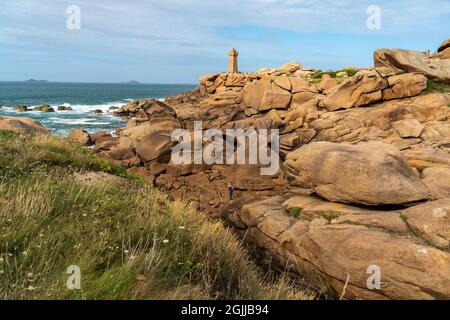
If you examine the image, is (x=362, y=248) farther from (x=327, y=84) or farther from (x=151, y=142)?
(x=327, y=84)

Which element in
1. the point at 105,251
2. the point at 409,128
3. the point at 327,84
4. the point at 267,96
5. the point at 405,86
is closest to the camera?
the point at 105,251

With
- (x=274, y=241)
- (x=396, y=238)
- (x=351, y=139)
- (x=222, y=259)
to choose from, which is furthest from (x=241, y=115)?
(x=222, y=259)

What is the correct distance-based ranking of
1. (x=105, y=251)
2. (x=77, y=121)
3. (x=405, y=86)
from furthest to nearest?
(x=77, y=121) → (x=405, y=86) → (x=105, y=251)

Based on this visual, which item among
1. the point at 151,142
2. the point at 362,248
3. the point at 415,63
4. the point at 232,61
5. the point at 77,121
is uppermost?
the point at 232,61

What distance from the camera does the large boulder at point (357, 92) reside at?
27.1m

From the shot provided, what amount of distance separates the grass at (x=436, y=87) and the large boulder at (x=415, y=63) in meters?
0.37

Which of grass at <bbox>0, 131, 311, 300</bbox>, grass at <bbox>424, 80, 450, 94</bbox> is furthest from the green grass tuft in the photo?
grass at <bbox>424, 80, 450, 94</bbox>

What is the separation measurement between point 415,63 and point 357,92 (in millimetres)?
5349

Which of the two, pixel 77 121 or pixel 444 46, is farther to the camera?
pixel 77 121

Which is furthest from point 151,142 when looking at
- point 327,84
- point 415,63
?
point 415,63

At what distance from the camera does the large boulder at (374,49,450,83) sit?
2725cm

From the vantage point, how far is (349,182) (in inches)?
418
